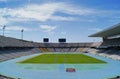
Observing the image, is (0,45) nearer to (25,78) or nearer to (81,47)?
(25,78)

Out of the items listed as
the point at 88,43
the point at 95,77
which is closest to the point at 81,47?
the point at 88,43

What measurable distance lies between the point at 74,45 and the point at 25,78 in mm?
85540

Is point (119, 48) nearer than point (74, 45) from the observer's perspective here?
Yes

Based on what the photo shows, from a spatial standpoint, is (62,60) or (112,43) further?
(112,43)

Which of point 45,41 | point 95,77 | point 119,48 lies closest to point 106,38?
point 119,48

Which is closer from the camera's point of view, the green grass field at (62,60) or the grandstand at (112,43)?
the green grass field at (62,60)

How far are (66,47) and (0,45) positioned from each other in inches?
2340

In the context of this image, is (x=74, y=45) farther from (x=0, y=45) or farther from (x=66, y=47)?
(x=0, y=45)

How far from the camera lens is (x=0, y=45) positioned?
5244 cm

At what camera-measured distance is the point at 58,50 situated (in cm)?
10519

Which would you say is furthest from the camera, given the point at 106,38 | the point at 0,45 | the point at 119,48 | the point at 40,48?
the point at 40,48

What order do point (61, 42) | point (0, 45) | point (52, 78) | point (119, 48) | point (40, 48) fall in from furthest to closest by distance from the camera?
point (61, 42) < point (40, 48) < point (119, 48) < point (0, 45) < point (52, 78)

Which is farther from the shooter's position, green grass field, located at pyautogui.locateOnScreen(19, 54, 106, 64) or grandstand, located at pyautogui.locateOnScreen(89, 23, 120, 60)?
grandstand, located at pyautogui.locateOnScreen(89, 23, 120, 60)

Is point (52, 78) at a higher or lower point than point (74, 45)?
higher
